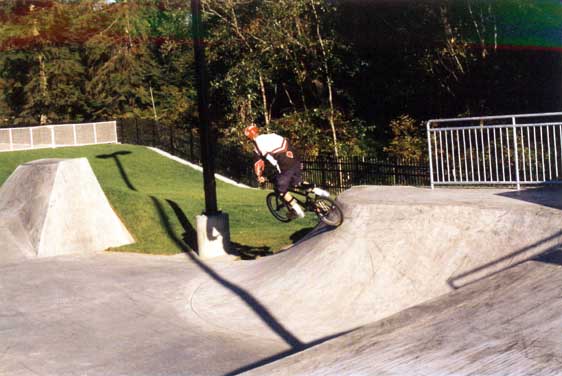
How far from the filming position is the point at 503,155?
1320 centimetres

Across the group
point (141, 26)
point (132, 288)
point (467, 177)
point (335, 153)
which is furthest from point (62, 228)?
point (141, 26)

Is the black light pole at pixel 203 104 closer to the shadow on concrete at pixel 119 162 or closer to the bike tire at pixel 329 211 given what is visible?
the bike tire at pixel 329 211

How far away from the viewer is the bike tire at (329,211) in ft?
37.8

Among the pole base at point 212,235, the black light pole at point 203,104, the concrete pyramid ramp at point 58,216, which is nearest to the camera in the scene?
the black light pole at point 203,104

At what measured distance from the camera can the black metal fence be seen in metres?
23.5

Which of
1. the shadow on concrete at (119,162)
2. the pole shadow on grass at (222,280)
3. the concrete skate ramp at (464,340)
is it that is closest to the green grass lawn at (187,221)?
the pole shadow on grass at (222,280)

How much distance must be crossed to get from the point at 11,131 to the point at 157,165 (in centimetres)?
1044

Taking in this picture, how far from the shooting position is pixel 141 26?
5469 cm

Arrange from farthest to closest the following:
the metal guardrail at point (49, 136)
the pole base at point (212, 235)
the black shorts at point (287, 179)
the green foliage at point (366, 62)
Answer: the metal guardrail at point (49, 136) < the green foliage at point (366, 62) < the pole base at point (212, 235) < the black shorts at point (287, 179)

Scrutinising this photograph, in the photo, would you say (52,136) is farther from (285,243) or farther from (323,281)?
(323,281)

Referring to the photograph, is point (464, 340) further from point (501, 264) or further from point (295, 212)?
point (295, 212)

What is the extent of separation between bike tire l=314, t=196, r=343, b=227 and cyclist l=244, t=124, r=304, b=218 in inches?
14.5

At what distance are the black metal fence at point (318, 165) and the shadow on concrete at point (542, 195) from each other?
9.79 meters

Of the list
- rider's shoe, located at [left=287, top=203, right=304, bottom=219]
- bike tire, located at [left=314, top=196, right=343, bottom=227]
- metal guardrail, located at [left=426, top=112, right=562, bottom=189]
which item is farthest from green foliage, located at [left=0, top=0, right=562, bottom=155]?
rider's shoe, located at [left=287, top=203, right=304, bottom=219]
